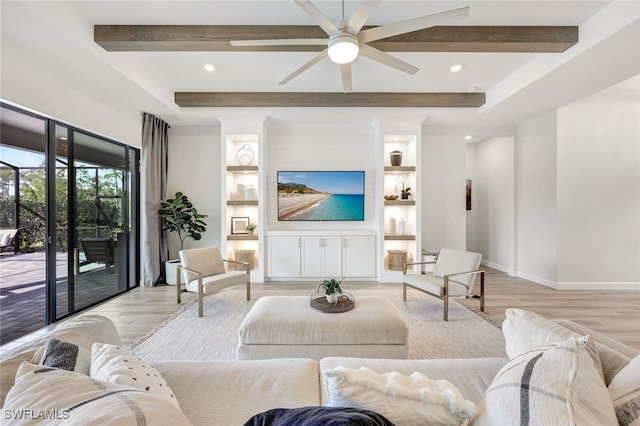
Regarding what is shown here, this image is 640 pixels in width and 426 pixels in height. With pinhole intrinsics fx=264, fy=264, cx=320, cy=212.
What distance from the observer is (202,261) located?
361 cm

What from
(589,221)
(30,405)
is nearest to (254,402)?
(30,405)

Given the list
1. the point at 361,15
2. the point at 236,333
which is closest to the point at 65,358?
the point at 236,333

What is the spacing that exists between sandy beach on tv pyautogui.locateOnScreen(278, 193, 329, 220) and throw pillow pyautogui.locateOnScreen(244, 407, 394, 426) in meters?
4.17

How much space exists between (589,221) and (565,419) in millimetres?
5171

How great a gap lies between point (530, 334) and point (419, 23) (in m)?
2.03

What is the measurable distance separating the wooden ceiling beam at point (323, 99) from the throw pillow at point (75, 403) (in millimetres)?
4135

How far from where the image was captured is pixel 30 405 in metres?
0.67

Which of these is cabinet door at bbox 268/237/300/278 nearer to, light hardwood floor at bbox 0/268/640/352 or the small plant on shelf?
light hardwood floor at bbox 0/268/640/352

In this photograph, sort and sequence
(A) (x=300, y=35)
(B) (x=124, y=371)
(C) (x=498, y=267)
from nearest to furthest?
(B) (x=124, y=371) → (A) (x=300, y=35) → (C) (x=498, y=267)

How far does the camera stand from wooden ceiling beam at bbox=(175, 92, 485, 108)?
4215 millimetres

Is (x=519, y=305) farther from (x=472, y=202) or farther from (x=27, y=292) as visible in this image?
(x=27, y=292)

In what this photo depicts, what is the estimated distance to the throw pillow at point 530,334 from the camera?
102 centimetres

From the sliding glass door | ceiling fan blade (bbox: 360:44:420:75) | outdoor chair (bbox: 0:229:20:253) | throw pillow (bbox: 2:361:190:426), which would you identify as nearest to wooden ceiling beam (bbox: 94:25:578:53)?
ceiling fan blade (bbox: 360:44:420:75)

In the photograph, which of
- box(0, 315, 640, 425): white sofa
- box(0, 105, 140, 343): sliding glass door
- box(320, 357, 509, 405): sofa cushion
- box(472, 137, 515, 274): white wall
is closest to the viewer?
box(0, 315, 640, 425): white sofa
